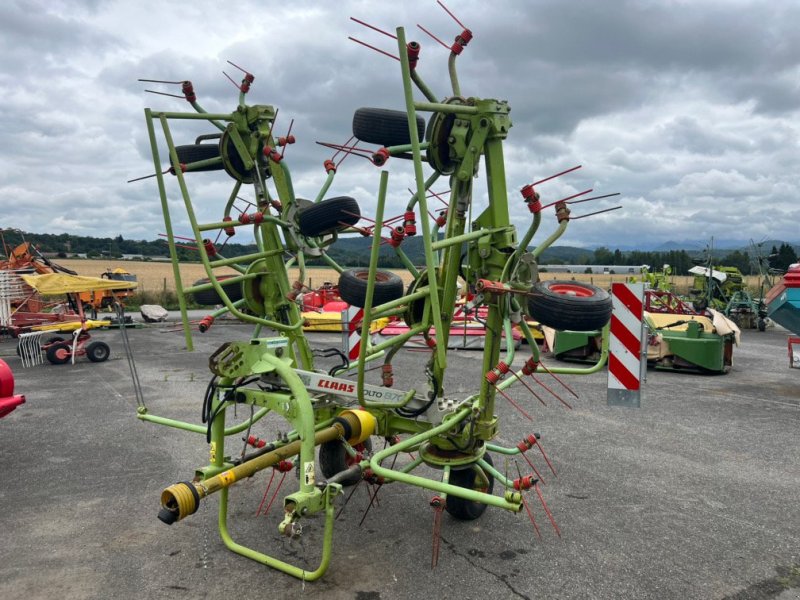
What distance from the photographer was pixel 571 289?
13.1 feet

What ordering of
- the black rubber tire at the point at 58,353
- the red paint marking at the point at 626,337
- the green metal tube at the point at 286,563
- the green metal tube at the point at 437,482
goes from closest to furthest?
1. the green metal tube at the point at 437,482
2. the green metal tube at the point at 286,563
3. the red paint marking at the point at 626,337
4. the black rubber tire at the point at 58,353

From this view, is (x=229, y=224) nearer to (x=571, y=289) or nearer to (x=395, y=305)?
(x=395, y=305)

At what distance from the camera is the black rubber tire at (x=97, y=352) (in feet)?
39.3

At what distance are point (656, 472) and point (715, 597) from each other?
82.1 inches

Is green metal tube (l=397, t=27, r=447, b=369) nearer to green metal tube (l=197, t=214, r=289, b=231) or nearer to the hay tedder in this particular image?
the hay tedder

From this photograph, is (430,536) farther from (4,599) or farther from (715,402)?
(715,402)

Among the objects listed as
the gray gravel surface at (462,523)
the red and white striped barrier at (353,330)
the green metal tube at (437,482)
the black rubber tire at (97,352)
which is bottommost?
the black rubber tire at (97,352)

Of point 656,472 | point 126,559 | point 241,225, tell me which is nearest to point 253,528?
point 126,559

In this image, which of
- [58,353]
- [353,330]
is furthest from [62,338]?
[353,330]

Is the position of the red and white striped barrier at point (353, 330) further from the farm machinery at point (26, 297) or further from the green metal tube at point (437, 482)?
the farm machinery at point (26, 297)

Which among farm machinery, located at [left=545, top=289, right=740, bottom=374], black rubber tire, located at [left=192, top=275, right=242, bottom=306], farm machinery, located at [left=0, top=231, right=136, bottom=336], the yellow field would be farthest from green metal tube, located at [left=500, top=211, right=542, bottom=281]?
the yellow field

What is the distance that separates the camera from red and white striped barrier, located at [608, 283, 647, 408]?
14.0ft

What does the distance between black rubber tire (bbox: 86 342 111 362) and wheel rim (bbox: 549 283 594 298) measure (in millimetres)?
10765

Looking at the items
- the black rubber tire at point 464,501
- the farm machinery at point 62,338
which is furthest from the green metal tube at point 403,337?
the farm machinery at point 62,338
